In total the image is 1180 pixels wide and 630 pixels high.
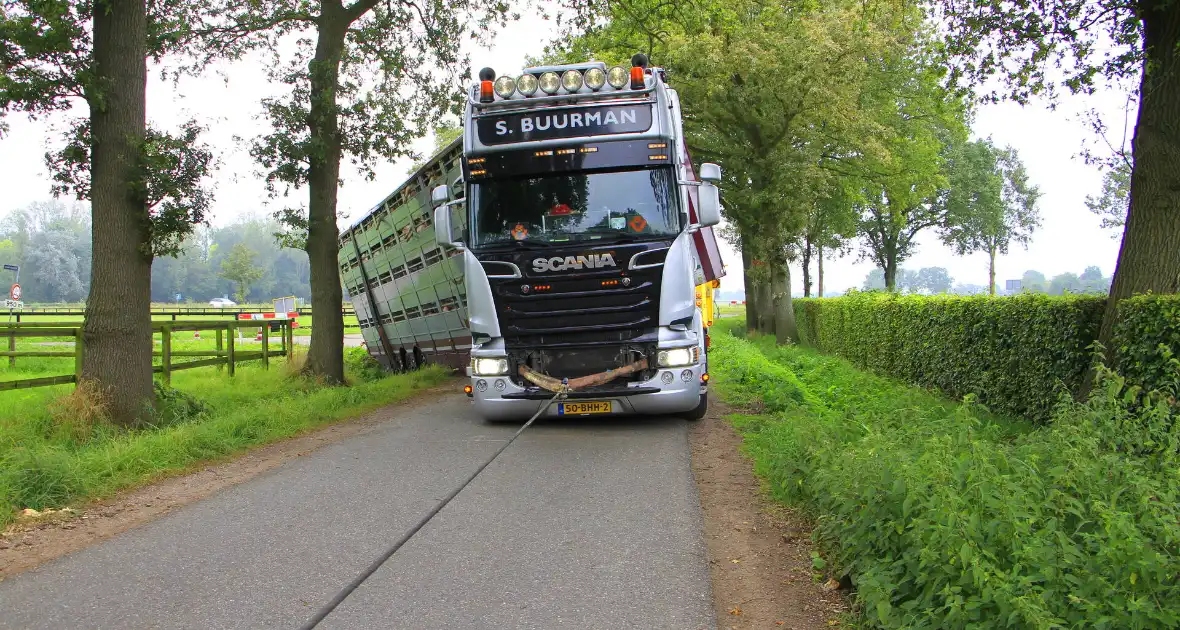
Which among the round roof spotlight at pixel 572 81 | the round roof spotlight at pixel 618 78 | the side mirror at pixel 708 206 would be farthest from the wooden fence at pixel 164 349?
the side mirror at pixel 708 206

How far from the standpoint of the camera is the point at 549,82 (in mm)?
9320

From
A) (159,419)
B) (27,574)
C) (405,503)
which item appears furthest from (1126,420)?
(159,419)

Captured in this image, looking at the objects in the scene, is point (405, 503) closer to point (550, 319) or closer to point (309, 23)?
point (550, 319)

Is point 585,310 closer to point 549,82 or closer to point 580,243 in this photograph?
point 580,243

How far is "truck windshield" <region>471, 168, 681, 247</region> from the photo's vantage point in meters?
8.96

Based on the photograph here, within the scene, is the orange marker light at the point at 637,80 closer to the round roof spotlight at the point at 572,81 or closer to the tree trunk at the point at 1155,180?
the round roof spotlight at the point at 572,81

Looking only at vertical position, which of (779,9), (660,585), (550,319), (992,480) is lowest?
Result: (660,585)

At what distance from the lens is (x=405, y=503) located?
6.06 metres

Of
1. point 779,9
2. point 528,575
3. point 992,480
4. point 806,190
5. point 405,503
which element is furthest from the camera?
point 806,190

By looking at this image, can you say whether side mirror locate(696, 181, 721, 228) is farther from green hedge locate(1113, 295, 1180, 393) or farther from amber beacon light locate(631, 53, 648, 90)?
green hedge locate(1113, 295, 1180, 393)

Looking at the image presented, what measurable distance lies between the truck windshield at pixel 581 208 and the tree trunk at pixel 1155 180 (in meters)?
4.36

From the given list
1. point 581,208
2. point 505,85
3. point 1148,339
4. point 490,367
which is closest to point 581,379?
point 490,367

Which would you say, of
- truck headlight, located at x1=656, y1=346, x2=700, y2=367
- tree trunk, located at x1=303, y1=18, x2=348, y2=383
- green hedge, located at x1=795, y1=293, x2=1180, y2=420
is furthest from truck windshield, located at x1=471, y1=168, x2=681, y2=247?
tree trunk, located at x1=303, y1=18, x2=348, y2=383

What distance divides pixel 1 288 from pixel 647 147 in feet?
343
